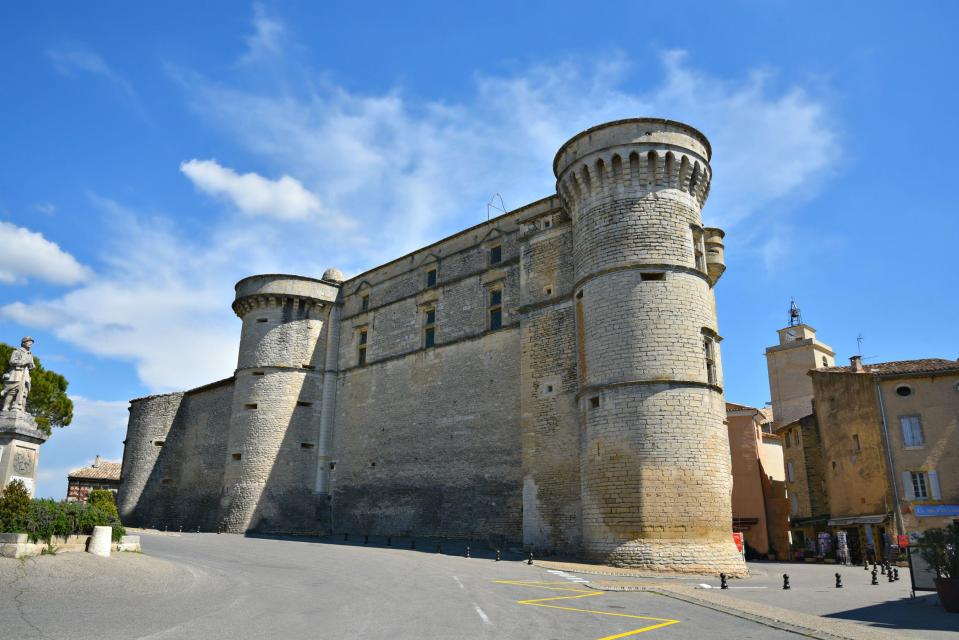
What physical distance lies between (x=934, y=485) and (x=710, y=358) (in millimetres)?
11815

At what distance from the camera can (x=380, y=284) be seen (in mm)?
31031

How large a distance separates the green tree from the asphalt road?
21.5 metres

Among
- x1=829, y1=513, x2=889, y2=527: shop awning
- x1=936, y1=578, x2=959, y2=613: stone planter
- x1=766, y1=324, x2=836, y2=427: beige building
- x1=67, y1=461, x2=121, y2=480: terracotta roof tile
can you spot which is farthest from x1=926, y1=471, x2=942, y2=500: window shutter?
x1=67, y1=461, x2=121, y2=480: terracotta roof tile

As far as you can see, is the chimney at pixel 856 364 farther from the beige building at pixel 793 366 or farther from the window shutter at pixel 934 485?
the beige building at pixel 793 366

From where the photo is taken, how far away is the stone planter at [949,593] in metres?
9.75

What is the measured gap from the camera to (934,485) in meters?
24.1

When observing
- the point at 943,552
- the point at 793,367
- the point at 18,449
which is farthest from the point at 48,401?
the point at 793,367

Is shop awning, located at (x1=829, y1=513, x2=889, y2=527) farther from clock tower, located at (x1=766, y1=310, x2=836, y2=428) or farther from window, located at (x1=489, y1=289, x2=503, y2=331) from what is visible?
clock tower, located at (x1=766, y1=310, x2=836, y2=428)

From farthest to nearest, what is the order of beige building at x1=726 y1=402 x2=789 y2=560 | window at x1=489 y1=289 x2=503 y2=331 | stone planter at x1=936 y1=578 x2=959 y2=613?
1. beige building at x1=726 y1=402 x2=789 y2=560
2. window at x1=489 y1=289 x2=503 y2=331
3. stone planter at x1=936 y1=578 x2=959 y2=613

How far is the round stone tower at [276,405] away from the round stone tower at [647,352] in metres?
14.9

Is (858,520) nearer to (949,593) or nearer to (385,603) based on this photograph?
(949,593)

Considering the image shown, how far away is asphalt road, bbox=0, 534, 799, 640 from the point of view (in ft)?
23.2

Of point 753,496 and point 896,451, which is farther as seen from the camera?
point 753,496

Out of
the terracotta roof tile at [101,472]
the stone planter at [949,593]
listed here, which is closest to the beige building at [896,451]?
the stone planter at [949,593]
